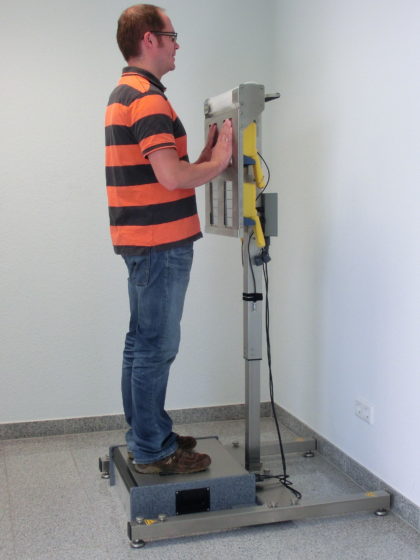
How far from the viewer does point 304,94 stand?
10.3 ft

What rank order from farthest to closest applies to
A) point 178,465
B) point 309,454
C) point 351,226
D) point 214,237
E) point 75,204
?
point 214,237 < point 75,204 < point 309,454 < point 351,226 < point 178,465

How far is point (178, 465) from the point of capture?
2.47 m

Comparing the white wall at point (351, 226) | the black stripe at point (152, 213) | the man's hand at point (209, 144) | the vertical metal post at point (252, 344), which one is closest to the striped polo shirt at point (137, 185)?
the black stripe at point (152, 213)

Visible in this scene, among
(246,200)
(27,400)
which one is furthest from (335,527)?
(27,400)

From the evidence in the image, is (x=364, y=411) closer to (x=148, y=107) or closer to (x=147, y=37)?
(x=148, y=107)

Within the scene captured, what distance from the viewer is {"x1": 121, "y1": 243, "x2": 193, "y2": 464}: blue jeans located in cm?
237

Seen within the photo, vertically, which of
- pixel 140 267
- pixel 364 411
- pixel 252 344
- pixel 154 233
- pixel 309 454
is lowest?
pixel 309 454

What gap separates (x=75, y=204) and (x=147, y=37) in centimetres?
115

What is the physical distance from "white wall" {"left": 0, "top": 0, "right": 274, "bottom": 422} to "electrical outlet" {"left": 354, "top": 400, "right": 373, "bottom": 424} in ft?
3.27

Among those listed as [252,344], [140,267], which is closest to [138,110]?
[140,267]

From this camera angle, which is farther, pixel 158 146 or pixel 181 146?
pixel 181 146

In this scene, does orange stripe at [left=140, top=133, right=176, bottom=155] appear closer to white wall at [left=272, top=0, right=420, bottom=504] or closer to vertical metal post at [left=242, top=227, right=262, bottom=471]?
vertical metal post at [left=242, top=227, right=262, bottom=471]

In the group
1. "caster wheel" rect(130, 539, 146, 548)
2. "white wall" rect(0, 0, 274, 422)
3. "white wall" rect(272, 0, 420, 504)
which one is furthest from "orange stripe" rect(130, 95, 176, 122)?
"caster wheel" rect(130, 539, 146, 548)

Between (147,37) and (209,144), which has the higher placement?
(147,37)
